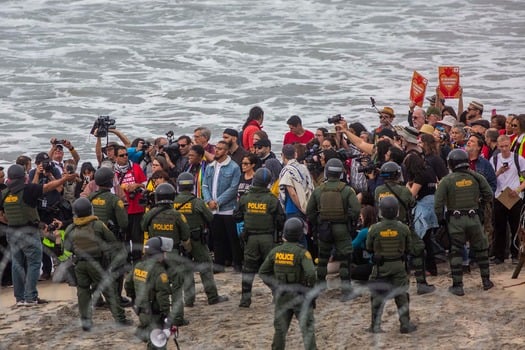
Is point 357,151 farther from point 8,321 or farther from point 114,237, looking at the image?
point 8,321

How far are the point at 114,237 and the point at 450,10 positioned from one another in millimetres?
34058

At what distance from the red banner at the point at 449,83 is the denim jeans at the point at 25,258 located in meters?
8.46

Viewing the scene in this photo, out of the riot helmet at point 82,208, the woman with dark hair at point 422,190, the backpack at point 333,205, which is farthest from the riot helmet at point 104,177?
the woman with dark hair at point 422,190

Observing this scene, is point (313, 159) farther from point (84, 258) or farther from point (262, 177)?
point (84, 258)

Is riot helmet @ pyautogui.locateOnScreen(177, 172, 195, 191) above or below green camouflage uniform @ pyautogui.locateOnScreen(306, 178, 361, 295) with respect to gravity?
above

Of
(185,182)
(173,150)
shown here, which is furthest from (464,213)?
(173,150)

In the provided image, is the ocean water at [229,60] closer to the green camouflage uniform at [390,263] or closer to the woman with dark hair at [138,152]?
the woman with dark hair at [138,152]

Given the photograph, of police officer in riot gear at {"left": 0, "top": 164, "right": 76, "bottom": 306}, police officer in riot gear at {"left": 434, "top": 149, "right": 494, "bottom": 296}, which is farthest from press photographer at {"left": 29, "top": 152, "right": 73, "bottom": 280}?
police officer in riot gear at {"left": 434, "top": 149, "right": 494, "bottom": 296}

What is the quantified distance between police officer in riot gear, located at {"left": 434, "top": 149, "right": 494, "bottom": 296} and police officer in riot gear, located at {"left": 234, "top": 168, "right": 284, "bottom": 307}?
1.82 meters

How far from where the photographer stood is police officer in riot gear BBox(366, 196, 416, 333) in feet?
36.5

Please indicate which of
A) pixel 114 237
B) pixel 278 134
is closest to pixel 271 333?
pixel 114 237

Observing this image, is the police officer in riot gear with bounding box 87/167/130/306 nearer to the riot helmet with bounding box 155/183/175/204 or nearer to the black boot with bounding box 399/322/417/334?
the riot helmet with bounding box 155/183/175/204

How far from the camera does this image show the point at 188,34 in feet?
135

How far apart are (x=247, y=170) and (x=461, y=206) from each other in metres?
2.94
